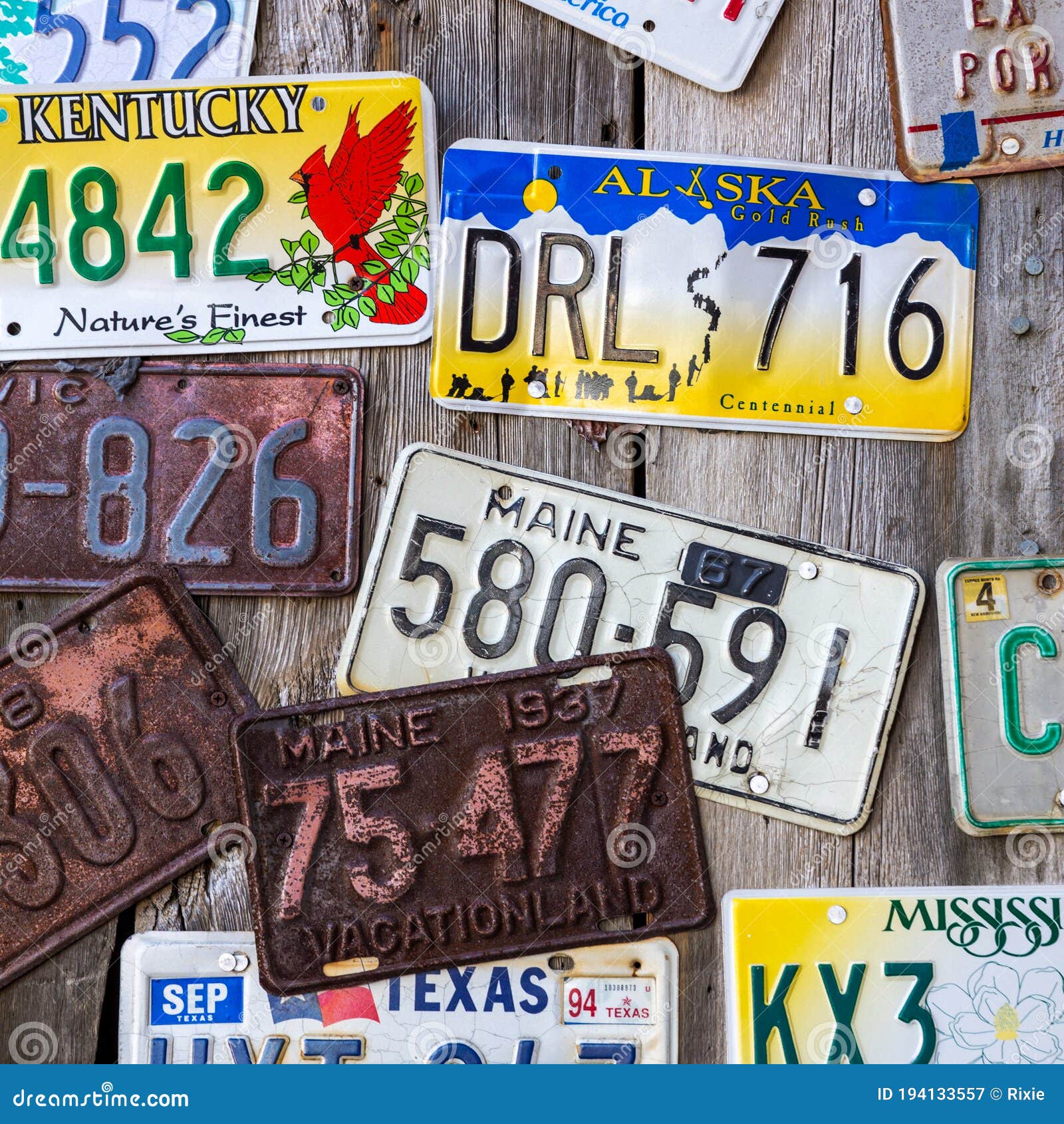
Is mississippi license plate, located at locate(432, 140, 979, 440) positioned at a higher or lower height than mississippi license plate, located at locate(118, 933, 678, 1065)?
higher

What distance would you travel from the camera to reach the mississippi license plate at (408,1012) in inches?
77.1

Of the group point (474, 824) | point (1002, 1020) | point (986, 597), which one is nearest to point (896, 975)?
point (1002, 1020)

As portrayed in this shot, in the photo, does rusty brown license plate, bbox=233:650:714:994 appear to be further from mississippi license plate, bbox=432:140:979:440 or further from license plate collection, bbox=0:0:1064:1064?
mississippi license plate, bbox=432:140:979:440

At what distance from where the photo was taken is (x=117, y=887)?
6.46ft

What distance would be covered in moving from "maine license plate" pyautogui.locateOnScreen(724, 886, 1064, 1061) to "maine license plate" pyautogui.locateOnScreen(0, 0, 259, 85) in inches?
71.1

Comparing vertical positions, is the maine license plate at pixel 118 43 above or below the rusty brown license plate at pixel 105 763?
above

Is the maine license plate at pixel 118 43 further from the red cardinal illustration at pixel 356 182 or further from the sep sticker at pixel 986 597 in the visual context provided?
the sep sticker at pixel 986 597

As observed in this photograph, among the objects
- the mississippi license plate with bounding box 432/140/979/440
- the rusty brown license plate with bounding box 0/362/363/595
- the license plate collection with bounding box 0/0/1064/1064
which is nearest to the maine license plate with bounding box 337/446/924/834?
the license plate collection with bounding box 0/0/1064/1064

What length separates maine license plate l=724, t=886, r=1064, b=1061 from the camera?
1938mm

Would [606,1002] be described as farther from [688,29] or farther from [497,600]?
[688,29]

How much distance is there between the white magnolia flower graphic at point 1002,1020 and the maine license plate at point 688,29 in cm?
169

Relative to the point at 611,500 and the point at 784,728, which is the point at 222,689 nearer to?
the point at 611,500

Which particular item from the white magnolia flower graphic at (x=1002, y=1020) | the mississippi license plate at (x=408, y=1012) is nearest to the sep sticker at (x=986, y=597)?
the white magnolia flower graphic at (x=1002, y=1020)

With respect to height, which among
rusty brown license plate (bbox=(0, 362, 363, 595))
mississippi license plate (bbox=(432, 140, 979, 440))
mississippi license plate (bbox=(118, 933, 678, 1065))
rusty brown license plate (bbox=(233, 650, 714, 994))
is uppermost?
mississippi license plate (bbox=(432, 140, 979, 440))
